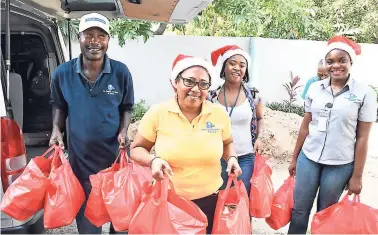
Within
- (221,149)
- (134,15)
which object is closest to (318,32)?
(134,15)

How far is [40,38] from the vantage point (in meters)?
4.64

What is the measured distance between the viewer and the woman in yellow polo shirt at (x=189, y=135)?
2256 millimetres

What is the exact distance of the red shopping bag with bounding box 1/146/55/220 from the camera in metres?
2.43

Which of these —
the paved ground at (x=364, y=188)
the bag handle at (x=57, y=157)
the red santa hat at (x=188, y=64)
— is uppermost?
the red santa hat at (x=188, y=64)

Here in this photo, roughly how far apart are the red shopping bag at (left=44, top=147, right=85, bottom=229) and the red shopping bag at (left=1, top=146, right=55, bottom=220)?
2.0 inches

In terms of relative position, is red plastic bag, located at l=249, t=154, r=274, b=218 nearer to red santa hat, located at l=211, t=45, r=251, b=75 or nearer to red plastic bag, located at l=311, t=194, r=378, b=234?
red plastic bag, located at l=311, t=194, r=378, b=234

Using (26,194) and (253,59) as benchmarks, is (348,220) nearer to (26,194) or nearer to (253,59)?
(26,194)

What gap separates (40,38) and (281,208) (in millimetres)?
3132

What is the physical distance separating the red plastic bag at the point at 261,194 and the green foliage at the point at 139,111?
5.83 m

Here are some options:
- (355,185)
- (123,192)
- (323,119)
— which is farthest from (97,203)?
(355,185)

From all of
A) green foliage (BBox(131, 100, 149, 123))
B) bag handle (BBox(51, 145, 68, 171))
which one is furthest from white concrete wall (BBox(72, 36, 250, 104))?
bag handle (BBox(51, 145, 68, 171))

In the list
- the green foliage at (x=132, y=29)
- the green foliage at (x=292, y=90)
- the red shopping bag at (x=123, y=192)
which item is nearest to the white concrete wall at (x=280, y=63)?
the green foliage at (x=292, y=90)

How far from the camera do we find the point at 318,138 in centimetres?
286

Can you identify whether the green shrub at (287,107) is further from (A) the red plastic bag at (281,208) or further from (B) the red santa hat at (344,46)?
(B) the red santa hat at (344,46)
